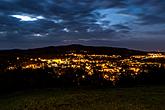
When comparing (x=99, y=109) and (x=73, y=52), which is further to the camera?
(x=73, y=52)

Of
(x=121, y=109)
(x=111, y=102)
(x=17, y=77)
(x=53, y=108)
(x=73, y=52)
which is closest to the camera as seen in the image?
(x=121, y=109)

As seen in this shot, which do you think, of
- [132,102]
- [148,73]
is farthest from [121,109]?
[148,73]

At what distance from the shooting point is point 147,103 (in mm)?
35062

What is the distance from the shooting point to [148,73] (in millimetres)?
80250

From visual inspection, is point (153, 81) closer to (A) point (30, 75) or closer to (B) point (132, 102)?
(A) point (30, 75)

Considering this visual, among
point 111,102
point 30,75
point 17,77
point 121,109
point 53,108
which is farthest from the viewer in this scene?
point 30,75

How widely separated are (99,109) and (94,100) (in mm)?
5322

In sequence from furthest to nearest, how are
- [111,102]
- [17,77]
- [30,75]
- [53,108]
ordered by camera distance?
[30,75] → [17,77] → [111,102] → [53,108]

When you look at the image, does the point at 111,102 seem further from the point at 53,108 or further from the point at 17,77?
the point at 17,77

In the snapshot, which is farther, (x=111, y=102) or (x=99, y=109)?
(x=111, y=102)

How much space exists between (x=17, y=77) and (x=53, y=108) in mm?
40562

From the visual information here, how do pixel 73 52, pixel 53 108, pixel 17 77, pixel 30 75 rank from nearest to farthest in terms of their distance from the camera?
1. pixel 53 108
2. pixel 17 77
3. pixel 30 75
4. pixel 73 52

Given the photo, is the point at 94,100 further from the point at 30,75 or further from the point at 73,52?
the point at 73,52

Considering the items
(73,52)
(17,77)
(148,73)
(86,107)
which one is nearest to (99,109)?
(86,107)
